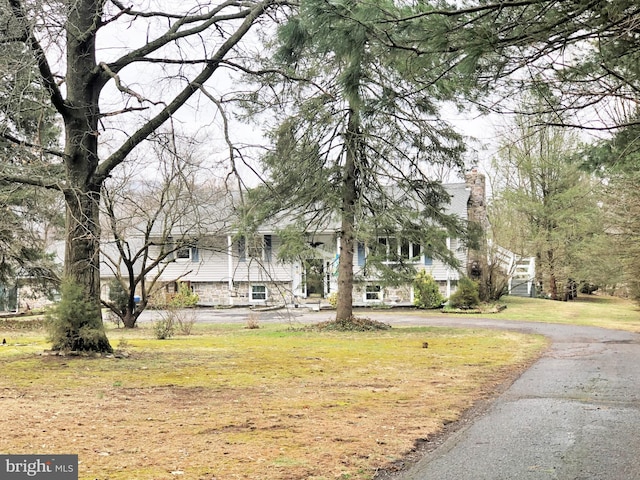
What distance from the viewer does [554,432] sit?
5.87 metres

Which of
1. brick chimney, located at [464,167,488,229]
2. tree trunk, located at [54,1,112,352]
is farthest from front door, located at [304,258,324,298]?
brick chimney, located at [464,167,488,229]

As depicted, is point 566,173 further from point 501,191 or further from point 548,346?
point 548,346

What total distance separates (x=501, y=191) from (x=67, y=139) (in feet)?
89.6

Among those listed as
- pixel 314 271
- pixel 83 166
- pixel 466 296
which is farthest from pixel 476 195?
pixel 83 166

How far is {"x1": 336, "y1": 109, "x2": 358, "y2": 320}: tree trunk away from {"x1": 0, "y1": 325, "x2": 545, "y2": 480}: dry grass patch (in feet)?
17.4

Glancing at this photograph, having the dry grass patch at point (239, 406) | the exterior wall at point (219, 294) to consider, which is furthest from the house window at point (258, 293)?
the dry grass patch at point (239, 406)

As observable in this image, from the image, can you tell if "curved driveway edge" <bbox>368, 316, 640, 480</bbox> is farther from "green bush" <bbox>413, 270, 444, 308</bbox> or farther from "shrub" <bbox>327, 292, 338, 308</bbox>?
"shrub" <bbox>327, 292, 338, 308</bbox>

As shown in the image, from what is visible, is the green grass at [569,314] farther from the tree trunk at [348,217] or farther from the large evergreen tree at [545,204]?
the tree trunk at [348,217]

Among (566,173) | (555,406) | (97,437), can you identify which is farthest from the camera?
(566,173)

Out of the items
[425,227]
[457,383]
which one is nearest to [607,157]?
[457,383]

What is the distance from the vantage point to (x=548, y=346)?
1423cm

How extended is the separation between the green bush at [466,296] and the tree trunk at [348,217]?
10110 millimetres

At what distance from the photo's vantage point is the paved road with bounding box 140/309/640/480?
4656mm

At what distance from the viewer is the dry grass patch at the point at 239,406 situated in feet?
15.5
